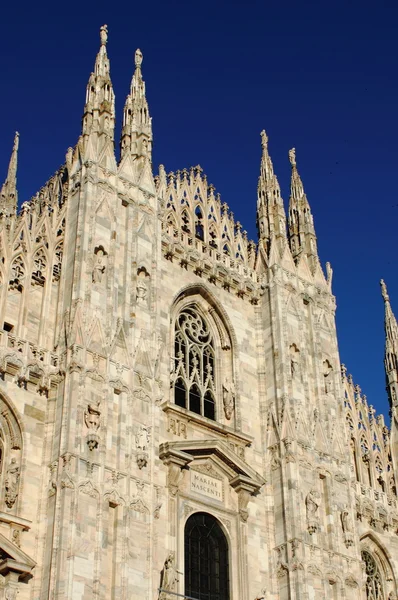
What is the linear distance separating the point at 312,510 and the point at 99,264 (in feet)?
24.8

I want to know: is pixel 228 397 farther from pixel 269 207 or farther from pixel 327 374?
pixel 269 207

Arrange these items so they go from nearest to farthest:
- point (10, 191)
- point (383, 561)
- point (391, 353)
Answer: point (383, 561) < point (10, 191) < point (391, 353)

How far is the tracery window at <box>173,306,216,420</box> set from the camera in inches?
904

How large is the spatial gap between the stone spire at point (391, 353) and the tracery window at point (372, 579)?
16.8ft

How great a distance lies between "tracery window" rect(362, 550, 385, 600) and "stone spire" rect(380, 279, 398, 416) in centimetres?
513

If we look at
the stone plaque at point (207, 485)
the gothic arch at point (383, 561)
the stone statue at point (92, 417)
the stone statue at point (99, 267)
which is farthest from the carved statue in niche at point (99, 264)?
the gothic arch at point (383, 561)

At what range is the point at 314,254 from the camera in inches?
1107

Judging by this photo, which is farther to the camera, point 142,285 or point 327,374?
point 327,374

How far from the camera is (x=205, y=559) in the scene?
20891mm

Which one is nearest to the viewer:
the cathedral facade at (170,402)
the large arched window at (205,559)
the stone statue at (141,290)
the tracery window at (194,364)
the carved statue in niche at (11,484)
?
the carved statue in niche at (11,484)

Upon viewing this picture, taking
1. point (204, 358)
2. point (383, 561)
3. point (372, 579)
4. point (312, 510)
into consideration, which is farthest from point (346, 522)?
point (204, 358)

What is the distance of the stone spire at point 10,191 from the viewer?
24.8 metres

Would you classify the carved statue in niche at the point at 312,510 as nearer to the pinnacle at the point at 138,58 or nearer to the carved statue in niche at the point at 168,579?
the carved statue in niche at the point at 168,579

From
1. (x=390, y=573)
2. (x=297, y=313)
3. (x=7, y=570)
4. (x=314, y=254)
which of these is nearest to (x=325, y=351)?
(x=297, y=313)
